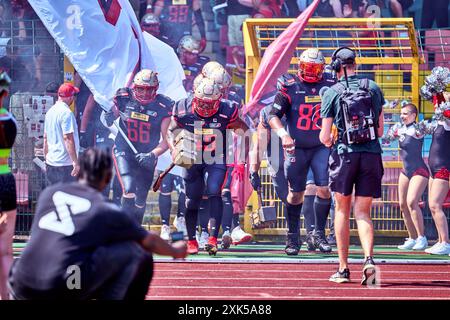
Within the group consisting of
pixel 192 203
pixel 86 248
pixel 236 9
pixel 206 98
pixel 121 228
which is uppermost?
pixel 236 9

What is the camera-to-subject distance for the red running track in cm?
929

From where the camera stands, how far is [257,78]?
46.0 ft

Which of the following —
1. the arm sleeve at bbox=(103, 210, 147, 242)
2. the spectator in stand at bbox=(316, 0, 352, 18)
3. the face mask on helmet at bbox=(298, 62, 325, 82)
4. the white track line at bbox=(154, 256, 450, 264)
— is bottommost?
the white track line at bbox=(154, 256, 450, 264)

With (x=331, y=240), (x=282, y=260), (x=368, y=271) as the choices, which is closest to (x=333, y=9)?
(x=331, y=240)

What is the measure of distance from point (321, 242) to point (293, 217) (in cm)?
51

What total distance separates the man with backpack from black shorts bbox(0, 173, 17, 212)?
9.51 feet

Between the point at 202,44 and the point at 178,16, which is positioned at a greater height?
the point at 178,16

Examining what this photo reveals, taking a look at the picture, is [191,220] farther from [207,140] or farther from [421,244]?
[421,244]

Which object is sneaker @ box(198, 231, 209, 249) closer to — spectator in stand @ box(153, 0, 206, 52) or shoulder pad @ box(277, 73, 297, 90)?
shoulder pad @ box(277, 73, 297, 90)

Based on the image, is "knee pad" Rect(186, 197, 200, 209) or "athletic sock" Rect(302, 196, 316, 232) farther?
"athletic sock" Rect(302, 196, 316, 232)

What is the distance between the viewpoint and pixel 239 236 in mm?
13430

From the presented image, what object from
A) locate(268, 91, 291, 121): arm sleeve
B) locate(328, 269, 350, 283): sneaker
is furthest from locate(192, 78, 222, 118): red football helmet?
locate(328, 269, 350, 283): sneaker

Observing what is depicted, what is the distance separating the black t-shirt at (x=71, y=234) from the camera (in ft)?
20.9

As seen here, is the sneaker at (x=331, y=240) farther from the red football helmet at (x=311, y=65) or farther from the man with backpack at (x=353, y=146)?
the man with backpack at (x=353, y=146)
